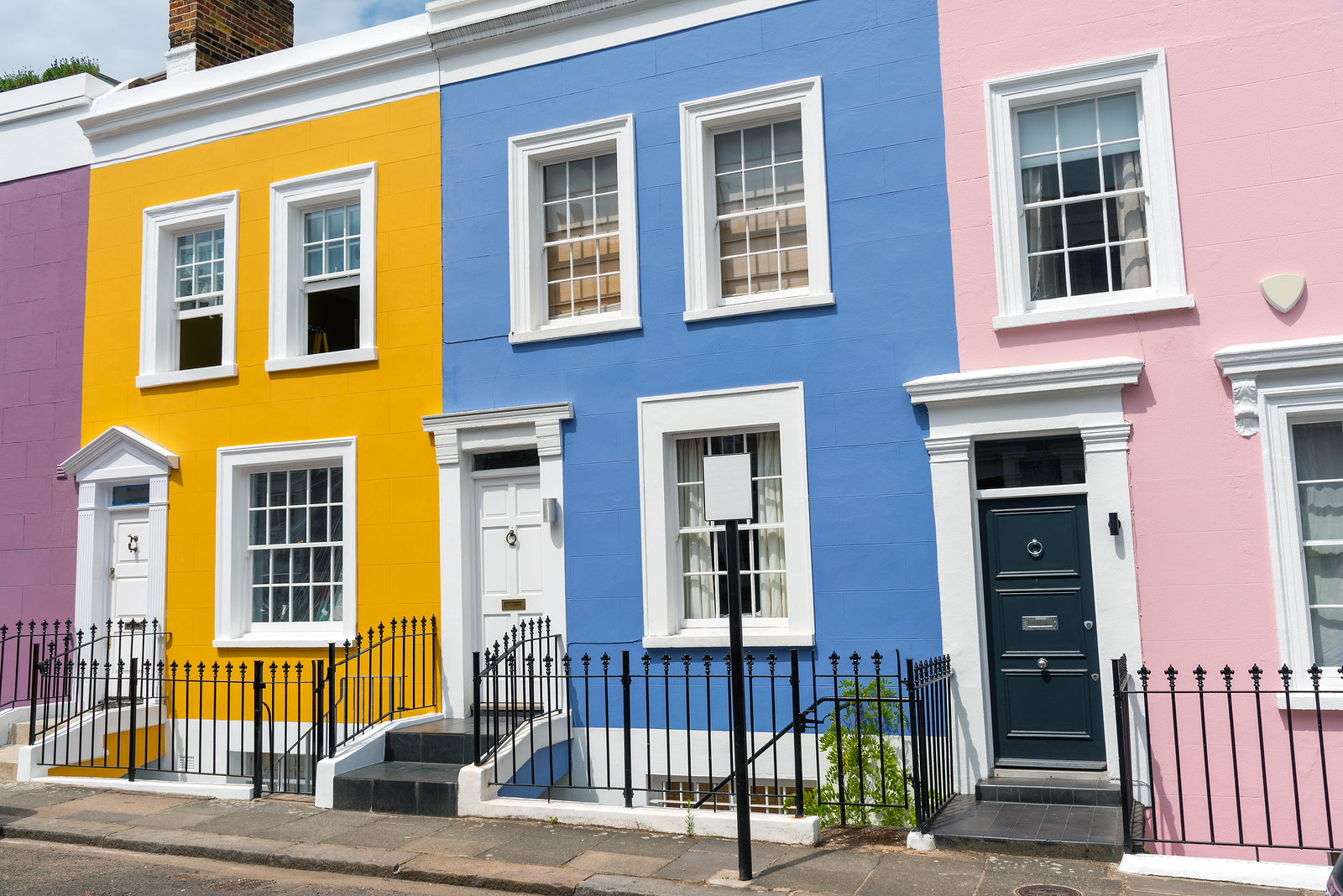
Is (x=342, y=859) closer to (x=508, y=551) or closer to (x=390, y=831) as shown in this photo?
(x=390, y=831)

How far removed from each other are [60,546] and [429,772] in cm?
639

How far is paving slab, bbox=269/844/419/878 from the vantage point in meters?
7.58

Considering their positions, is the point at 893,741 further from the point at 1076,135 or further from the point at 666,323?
the point at 1076,135

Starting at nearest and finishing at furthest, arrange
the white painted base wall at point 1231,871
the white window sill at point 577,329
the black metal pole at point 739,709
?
the white painted base wall at point 1231,871 → the black metal pole at point 739,709 → the white window sill at point 577,329

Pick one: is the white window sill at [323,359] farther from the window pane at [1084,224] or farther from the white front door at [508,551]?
the window pane at [1084,224]

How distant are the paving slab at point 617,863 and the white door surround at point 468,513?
331 cm

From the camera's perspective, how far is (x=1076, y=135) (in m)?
9.46

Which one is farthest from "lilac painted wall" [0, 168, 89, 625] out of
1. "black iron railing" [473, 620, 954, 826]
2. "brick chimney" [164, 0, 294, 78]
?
"black iron railing" [473, 620, 954, 826]

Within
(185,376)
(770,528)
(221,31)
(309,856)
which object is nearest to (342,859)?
(309,856)

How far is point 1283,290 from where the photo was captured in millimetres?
8508

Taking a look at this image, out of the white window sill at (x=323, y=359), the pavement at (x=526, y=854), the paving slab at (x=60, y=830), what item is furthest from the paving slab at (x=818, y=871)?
the white window sill at (x=323, y=359)

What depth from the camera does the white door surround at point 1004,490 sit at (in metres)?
8.75

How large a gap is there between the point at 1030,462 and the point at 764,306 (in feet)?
9.11

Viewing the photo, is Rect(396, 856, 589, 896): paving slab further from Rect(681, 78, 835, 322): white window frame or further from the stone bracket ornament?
the stone bracket ornament
